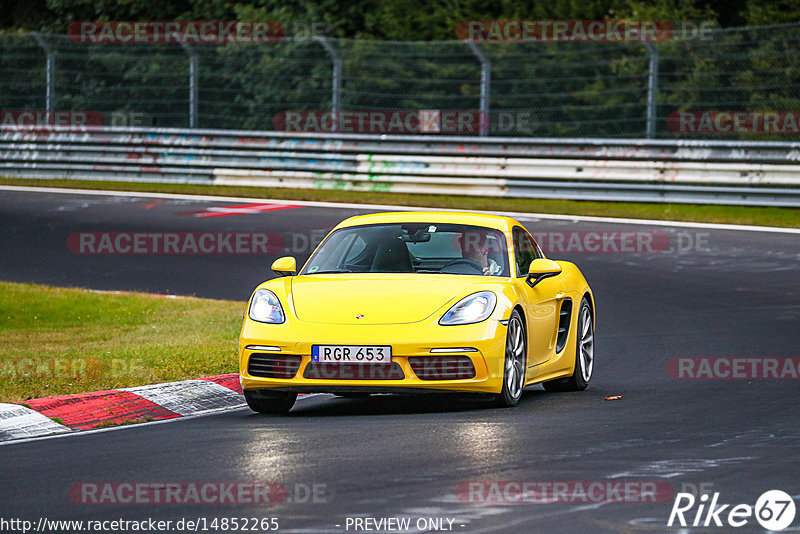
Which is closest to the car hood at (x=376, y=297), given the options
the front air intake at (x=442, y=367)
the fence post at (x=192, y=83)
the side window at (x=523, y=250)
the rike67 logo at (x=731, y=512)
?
the front air intake at (x=442, y=367)

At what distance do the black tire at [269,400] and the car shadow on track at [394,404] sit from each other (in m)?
0.08

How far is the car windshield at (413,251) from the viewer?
9.48 meters

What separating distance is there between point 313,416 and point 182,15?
26105mm

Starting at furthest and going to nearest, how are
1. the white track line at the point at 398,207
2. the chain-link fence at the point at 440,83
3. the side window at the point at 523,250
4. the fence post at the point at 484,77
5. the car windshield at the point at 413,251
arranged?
1. the fence post at the point at 484,77
2. the chain-link fence at the point at 440,83
3. the white track line at the point at 398,207
4. the side window at the point at 523,250
5. the car windshield at the point at 413,251

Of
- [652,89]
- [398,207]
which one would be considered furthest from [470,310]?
[398,207]

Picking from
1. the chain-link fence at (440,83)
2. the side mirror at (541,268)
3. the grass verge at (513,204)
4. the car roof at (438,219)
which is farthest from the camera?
the chain-link fence at (440,83)

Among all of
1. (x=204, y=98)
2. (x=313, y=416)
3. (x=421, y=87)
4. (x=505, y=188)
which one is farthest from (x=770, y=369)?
(x=204, y=98)

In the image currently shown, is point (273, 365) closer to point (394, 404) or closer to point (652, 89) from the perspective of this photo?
point (394, 404)

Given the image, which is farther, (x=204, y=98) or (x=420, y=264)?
(x=204, y=98)

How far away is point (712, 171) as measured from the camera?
21422 millimetres

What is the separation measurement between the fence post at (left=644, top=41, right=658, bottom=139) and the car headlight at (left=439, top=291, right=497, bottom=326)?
13772 millimetres

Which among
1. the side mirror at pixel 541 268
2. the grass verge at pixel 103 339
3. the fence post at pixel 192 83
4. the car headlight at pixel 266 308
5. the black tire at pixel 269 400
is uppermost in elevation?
the fence post at pixel 192 83

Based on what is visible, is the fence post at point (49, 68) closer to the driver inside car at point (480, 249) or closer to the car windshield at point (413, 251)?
the car windshield at point (413, 251)

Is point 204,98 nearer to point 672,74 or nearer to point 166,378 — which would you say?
point 672,74
